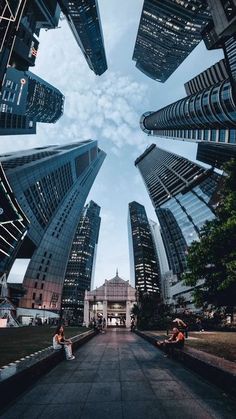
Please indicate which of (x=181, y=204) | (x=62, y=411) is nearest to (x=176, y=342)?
(x=62, y=411)

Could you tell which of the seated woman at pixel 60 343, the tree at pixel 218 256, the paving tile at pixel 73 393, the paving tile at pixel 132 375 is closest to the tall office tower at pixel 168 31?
the tree at pixel 218 256

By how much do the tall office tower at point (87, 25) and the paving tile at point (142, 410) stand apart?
126m

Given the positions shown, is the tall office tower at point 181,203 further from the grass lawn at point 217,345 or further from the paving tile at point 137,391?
the paving tile at point 137,391

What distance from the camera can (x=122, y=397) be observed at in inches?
236

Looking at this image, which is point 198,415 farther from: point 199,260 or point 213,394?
point 199,260

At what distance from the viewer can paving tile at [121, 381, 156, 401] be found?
597cm

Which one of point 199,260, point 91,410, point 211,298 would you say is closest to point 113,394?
point 91,410

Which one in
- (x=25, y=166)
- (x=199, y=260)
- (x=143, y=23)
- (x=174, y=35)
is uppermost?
(x=143, y=23)

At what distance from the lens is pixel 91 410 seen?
5.16 metres

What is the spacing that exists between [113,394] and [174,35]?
533 ft

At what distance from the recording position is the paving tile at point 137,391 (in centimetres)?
Answer: 597

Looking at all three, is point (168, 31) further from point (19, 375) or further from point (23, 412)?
point (23, 412)

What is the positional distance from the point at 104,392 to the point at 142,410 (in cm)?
164

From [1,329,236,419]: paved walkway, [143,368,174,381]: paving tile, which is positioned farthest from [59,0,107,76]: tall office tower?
[1,329,236,419]: paved walkway
